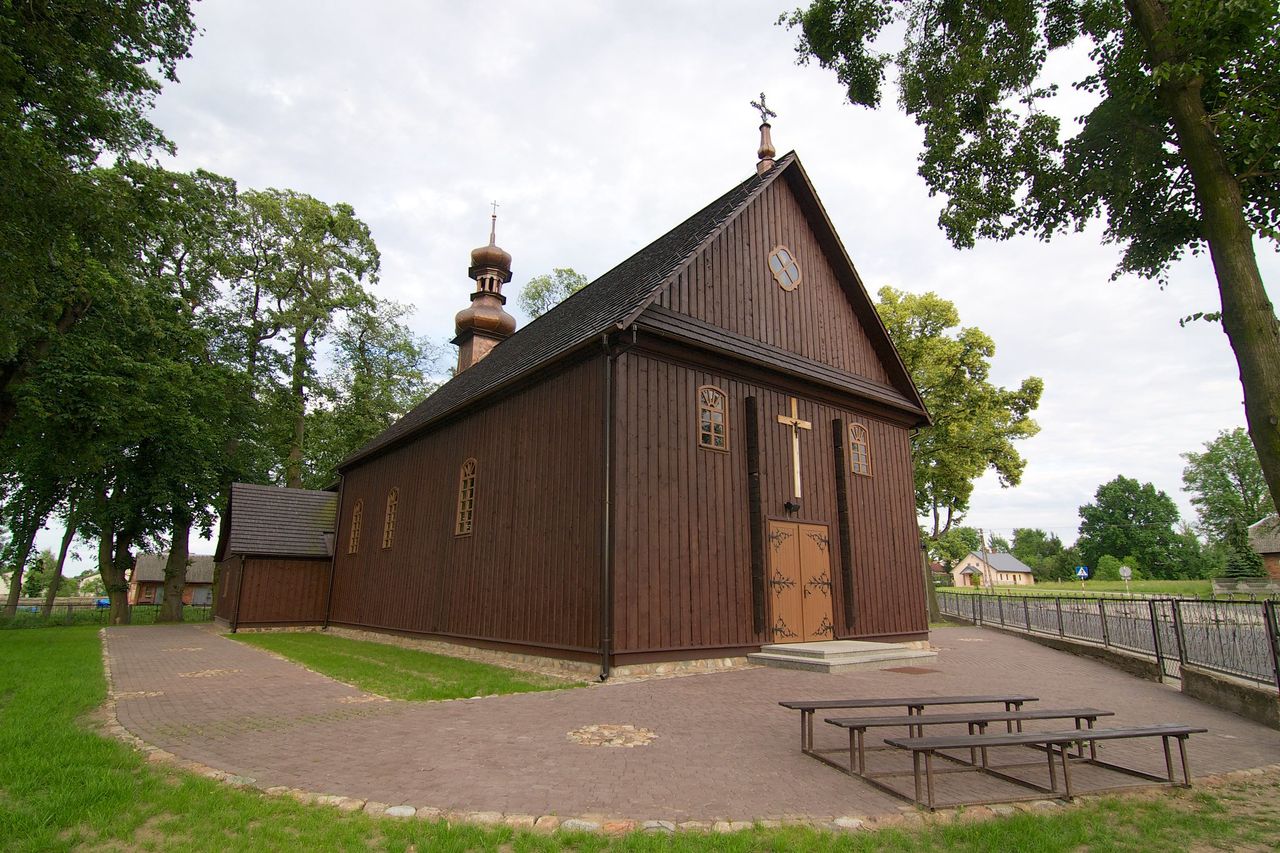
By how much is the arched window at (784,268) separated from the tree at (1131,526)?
8708 cm

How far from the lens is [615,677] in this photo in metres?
10.0

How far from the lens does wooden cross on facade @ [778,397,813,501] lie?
13320mm

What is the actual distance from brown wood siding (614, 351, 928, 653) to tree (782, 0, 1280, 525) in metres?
4.92

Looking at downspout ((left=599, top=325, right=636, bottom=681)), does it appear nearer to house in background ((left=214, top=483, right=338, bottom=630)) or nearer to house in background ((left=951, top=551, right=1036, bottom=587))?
house in background ((left=214, top=483, right=338, bottom=630))

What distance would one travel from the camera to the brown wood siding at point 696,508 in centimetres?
1062

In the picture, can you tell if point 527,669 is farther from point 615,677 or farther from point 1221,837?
point 1221,837

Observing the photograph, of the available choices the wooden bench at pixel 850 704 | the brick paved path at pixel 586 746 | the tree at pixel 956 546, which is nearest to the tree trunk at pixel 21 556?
the brick paved path at pixel 586 746

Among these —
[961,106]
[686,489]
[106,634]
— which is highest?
[961,106]

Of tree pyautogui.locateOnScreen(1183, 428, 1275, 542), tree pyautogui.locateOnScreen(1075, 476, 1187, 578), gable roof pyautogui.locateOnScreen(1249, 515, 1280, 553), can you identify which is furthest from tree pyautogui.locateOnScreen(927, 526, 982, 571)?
gable roof pyautogui.locateOnScreen(1249, 515, 1280, 553)

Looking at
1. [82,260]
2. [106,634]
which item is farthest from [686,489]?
[106,634]

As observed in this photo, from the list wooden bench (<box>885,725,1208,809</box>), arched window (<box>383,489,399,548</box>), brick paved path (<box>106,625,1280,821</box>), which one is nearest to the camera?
wooden bench (<box>885,725,1208,809</box>)

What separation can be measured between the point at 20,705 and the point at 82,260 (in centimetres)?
1267

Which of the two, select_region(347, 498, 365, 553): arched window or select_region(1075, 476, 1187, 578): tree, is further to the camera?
select_region(1075, 476, 1187, 578): tree

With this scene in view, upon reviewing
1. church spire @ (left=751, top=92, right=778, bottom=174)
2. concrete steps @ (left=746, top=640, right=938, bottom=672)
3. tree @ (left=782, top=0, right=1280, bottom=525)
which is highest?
church spire @ (left=751, top=92, right=778, bottom=174)
